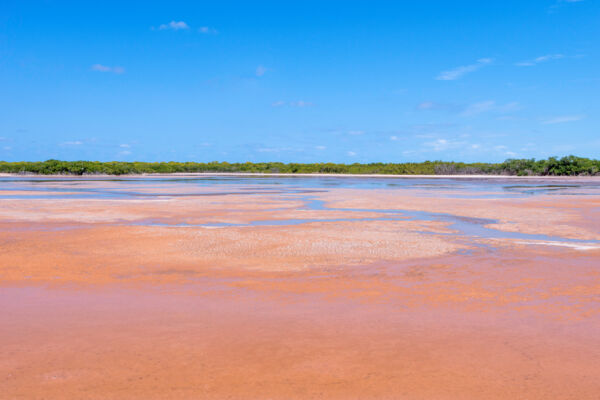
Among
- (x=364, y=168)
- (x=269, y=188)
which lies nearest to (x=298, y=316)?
(x=269, y=188)

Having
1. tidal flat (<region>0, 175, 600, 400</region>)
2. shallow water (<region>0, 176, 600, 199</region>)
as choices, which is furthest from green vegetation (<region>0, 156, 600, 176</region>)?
tidal flat (<region>0, 175, 600, 400</region>)

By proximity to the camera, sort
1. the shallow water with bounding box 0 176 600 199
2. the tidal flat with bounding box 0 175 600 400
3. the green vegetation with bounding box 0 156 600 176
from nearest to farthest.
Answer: the tidal flat with bounding box 0 175 600 400 → the shallow water with bounding box 0 176 600 199 → the green vegetation with bounding box 0 156 600 176

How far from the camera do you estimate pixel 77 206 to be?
2009cm

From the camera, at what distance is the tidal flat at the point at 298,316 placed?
4086mm

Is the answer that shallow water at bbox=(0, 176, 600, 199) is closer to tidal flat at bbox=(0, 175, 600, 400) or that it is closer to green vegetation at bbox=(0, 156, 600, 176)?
tidal flat at bbox=(0, 175, 600, 400)

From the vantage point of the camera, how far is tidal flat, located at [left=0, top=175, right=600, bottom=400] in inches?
161

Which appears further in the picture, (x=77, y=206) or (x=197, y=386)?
(x=77, y=206)

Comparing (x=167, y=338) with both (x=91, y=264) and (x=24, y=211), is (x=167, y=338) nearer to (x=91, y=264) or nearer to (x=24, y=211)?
(x=91, y=264)

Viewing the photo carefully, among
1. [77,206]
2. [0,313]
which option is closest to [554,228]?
[0,313]

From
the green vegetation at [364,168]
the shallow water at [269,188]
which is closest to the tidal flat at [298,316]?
the shallow water at [269,188]

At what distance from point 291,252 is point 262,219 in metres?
6.41

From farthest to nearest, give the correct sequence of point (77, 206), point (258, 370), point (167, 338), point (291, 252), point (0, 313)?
point (77, 206) < point (291, 252) < point (0, 313) < point (167, 338) < point (258, 370)

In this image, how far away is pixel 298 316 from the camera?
19.0ft

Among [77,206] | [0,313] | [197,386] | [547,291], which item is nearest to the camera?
[197,386]
